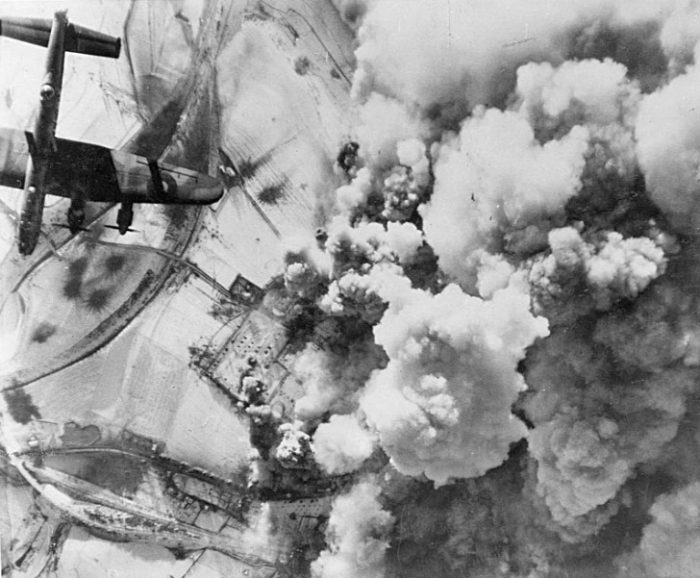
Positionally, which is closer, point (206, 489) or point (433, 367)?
point (433, 367)

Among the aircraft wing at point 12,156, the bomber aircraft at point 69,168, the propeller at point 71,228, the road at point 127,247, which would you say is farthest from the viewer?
the road at point 127,247

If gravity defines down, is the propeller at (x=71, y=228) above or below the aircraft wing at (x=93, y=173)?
below

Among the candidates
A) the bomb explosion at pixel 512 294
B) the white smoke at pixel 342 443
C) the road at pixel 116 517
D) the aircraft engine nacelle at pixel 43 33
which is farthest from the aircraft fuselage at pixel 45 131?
the white smoke at pixel 342 443

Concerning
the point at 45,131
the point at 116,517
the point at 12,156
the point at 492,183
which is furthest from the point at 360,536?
the point at 12,156

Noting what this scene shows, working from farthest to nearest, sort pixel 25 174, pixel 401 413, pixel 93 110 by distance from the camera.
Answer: pixel 93 110 → pixel 25 174 → pixel 401 413

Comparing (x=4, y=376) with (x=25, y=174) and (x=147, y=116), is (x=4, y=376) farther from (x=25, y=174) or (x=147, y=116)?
(x=147, y=116)

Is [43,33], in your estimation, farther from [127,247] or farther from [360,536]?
[360,536]

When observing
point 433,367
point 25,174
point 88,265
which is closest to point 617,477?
point 433,367

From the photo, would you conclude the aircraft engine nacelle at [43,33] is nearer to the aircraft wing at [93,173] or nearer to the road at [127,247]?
the aircraft wing at [93,173]
